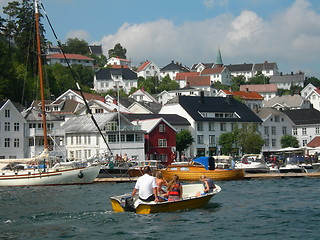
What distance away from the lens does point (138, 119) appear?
96750 millimetres

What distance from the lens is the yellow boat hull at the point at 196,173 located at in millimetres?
58672

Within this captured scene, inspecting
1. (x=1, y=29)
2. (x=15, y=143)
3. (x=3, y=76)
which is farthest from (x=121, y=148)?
(x=1, y=29)

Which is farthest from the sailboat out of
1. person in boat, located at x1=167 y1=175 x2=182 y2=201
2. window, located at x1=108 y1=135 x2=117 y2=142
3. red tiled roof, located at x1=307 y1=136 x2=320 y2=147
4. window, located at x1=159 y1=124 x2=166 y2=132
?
red tiled roof, located at x1=307 y1=136 x2=320 y2=147

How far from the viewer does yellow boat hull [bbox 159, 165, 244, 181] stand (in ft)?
192

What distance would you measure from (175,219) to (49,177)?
30628mm

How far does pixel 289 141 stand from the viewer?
111188 millimetres

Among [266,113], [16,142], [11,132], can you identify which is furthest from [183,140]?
[11,132]

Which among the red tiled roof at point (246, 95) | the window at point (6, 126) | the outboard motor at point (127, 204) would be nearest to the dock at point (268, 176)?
the outboard motor at point (127, 204)

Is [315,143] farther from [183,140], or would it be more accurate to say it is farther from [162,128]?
[162,128]

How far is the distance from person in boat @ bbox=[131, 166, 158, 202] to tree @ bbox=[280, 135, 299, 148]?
82.4 metres

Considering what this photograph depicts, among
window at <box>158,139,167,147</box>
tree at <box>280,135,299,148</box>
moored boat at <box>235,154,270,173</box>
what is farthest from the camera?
tree at <box>280,135,299,148</box>

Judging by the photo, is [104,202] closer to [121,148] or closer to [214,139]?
[121,148]

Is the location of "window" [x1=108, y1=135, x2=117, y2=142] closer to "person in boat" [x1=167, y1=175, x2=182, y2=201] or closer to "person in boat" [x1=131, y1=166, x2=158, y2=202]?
"person in boat" [x1=167, y1=175, x2=182, y2=201]

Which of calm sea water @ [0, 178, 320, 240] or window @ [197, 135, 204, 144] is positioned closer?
calm sea water @ [0, 178, 320, 240]
